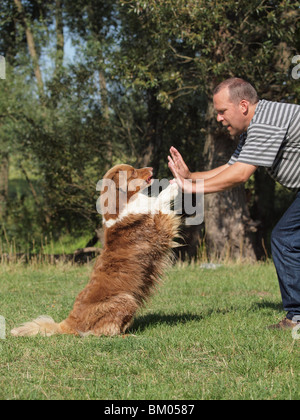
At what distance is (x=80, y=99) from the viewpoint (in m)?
14.2

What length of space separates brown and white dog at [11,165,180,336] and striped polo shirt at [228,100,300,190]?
1.18 m

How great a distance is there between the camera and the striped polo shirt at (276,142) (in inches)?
168

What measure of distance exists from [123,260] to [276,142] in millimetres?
1864

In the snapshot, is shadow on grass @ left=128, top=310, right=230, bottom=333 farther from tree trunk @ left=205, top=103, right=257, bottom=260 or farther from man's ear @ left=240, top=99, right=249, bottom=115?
tree trunk @ left=205, top=103, right=257, bottom=260

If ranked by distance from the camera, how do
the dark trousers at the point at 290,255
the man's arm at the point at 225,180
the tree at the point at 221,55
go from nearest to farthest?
1. the man's arm at the point at 225,180
2. the dark trousers at the point at 290,255
3. the tree at the point at 221,55

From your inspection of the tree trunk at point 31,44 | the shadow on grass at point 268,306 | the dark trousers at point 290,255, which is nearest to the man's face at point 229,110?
the dark trousers at point 290,255

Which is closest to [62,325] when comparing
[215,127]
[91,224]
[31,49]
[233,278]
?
[233,278]

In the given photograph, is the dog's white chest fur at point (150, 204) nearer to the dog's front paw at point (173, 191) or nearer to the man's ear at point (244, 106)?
the dog's front paw at point (173, 191)

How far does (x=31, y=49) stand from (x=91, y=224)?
6465 millimetres

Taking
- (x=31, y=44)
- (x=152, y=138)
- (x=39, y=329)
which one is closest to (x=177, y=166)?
(x=39, y=329)

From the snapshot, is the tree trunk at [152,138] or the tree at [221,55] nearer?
the tree at [221,55]

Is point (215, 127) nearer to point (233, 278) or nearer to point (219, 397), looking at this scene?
point (233, 278)

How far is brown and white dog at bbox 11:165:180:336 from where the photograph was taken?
4777 mm

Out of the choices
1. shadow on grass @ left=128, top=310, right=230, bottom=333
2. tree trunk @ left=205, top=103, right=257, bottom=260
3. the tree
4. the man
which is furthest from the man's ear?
tree trunk @ left=205, top=103, right=257, bottom=260
